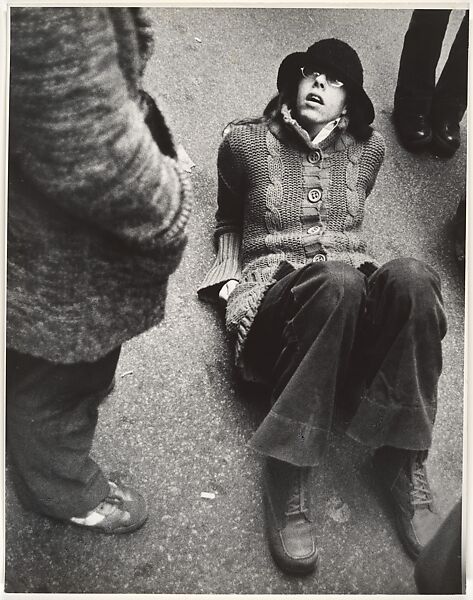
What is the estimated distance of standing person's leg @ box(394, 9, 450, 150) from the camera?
97 cm

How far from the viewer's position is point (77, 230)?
706 millimetres

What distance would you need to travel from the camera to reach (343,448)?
0.90 meters

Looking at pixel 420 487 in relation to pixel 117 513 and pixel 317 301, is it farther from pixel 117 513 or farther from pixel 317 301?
pixel 117 513

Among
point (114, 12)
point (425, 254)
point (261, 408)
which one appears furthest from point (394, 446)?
point (114, 12)

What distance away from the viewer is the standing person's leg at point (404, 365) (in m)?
0.80

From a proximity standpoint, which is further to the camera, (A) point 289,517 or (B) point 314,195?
(B) point 314,195

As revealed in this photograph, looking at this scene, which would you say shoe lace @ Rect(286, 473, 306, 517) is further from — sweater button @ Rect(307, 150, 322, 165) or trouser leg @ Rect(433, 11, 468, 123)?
trouser leg @ Rect(433, 11, 468, 123)

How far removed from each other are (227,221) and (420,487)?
1.72 feet

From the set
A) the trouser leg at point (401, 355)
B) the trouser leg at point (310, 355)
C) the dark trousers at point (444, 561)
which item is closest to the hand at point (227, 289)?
the trouser leg at point (310, 355)

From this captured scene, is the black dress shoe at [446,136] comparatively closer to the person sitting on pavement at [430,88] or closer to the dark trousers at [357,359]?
the person sitting on pavement at [430,88]

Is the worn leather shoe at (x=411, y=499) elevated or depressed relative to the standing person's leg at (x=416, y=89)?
depressed

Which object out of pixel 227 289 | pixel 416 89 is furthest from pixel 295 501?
pixel 416 89

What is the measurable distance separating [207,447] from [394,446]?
0.88 feet

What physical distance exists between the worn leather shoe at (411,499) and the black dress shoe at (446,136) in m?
0.48
